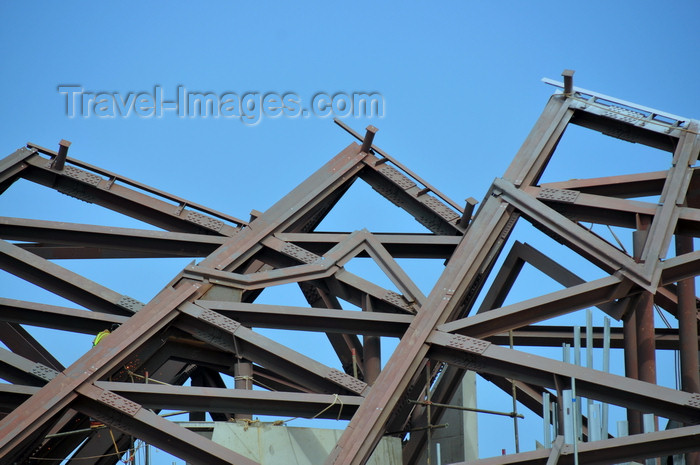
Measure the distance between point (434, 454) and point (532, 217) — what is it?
213 inches

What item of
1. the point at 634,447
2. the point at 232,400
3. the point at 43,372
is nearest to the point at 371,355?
the point at 232,400

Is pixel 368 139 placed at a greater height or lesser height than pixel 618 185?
greater

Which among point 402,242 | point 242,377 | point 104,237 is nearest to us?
point 242,377

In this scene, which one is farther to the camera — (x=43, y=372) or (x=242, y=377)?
(x=43, y=372)

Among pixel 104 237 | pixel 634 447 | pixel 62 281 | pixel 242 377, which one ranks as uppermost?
pixel 104 237

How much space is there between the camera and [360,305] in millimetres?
17906

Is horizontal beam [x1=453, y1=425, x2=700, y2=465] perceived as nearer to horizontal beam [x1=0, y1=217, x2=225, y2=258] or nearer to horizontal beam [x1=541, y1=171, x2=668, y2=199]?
horizontal beam [x1=541, y1=171, x2=668, y2=199]

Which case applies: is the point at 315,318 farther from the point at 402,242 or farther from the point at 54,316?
the point at 54,316

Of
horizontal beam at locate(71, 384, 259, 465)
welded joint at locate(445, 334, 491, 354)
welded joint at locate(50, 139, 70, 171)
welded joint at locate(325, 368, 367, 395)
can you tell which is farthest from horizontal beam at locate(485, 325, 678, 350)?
welded joint at locate(50, 139, 70, 171)

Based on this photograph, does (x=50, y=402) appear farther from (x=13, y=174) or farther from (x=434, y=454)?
(x=434, y=454)

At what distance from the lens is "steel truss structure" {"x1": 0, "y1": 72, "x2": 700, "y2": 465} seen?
14.6 metres

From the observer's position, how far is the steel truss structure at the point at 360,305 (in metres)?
14.6

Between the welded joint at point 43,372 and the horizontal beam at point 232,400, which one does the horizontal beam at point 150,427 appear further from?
the welded joint at point 43,372

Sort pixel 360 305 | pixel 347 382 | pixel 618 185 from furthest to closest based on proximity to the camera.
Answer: pixel 360 305
pixel 618 185
pixel 347 382
